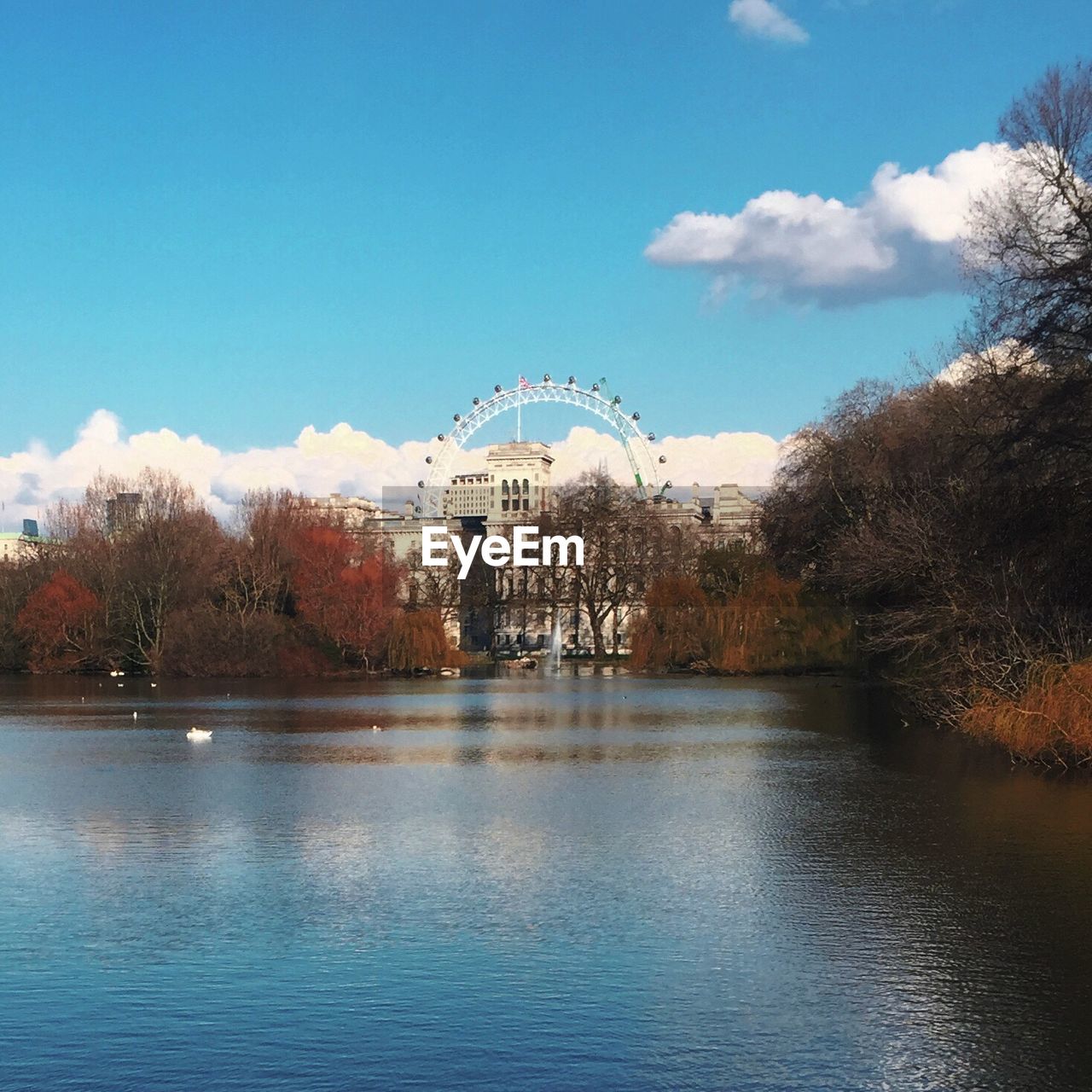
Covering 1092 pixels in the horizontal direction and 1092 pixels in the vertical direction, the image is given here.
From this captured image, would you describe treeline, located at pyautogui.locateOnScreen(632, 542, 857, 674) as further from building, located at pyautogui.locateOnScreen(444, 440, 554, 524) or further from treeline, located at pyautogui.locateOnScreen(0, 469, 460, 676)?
building, located at pyautogui.locateOnScreen(444, 440, 554, 524)

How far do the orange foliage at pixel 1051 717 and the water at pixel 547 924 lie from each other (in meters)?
0.71

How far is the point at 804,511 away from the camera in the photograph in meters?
56.0

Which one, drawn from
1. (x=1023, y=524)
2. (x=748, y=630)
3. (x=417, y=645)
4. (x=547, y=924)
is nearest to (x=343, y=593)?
(x=417, y=645)

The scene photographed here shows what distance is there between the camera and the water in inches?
368

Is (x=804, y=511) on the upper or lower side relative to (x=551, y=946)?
upper

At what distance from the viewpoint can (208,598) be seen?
237ft

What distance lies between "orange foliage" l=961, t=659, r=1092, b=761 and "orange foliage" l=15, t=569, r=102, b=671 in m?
57.3

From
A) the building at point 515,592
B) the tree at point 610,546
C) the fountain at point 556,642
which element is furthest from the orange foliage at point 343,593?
the tree at point 610,546

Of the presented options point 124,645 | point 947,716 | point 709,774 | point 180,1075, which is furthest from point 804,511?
point 180,1075

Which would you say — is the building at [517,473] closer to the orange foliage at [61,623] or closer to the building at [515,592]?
the building at [515,592]

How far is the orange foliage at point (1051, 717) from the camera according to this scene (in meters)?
23.0

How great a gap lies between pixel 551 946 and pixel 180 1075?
3917 mm

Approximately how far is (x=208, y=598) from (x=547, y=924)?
203 feet

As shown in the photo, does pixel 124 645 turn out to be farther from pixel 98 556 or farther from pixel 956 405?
pixel 956 405
